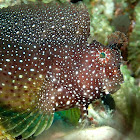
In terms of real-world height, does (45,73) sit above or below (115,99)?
above

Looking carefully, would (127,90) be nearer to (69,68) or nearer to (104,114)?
(104,114)

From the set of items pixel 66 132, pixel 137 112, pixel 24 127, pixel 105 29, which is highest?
pixel 105 29

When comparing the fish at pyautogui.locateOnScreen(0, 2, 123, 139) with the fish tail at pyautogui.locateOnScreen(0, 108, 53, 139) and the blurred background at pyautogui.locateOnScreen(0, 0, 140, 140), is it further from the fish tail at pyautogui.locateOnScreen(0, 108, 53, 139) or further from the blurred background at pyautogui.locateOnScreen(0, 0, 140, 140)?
the blurred background at pyautogui.locateOnScreen(0, 0, 140, 140)

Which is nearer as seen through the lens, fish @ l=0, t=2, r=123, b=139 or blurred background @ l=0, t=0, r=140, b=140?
fish @ l=0, t=2, r=123, b=139

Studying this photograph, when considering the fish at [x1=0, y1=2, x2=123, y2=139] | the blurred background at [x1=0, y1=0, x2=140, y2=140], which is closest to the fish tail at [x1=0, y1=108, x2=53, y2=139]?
the fish at [x1=0, y1=2, x2=123, y2=139]

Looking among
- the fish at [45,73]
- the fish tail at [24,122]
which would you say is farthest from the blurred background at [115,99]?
the fish at [45,73]

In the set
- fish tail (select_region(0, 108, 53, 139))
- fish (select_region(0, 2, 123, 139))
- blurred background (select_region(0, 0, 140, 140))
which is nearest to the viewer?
fish tail (select_region(0, 108, 53, 139))

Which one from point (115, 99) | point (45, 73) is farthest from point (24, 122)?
point (115, 99)

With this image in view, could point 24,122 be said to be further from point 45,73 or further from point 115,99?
point 115,99

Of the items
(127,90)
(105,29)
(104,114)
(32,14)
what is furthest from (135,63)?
(32,14)
